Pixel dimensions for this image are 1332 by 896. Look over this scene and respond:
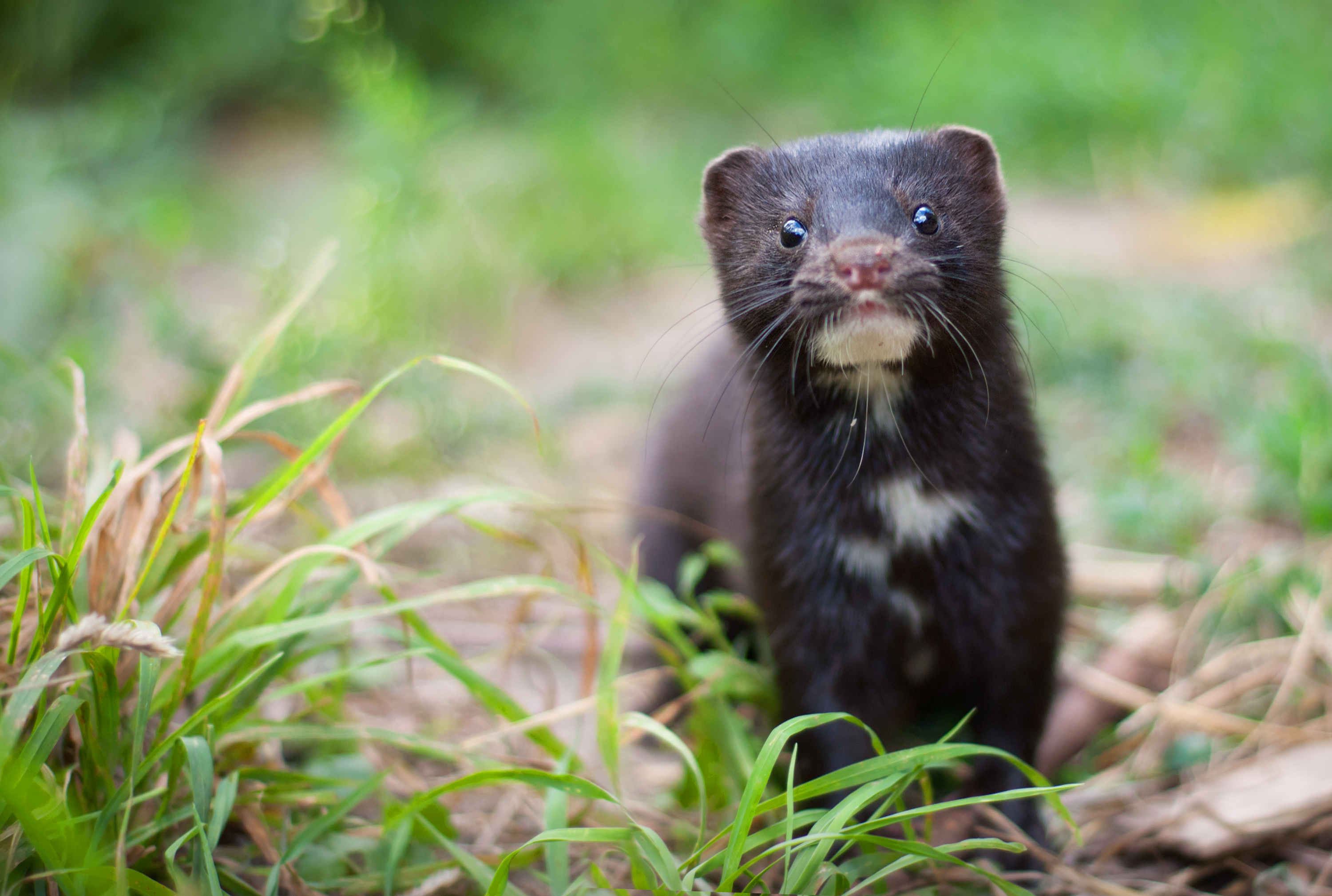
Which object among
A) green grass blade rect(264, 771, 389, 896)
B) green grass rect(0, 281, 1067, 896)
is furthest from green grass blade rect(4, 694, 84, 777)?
green grass blade rect(264, 771, 389, 896)

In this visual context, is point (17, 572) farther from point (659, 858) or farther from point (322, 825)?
point (659, 858)

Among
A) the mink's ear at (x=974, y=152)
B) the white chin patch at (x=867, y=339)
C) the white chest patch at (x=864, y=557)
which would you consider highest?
the mink's ear at (x=974, y=152)

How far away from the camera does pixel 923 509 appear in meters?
2.56

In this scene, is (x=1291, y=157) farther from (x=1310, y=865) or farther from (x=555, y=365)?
(x=1310, y=865)

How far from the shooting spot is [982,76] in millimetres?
8078

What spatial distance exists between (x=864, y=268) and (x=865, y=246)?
0.19 ft

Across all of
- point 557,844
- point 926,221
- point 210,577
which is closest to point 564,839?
point 557,844

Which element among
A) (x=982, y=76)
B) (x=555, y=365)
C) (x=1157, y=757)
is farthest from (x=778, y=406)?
(x=982, y=76)

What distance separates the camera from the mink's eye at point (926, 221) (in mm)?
2379

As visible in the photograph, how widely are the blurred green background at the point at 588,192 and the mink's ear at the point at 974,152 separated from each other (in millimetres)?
178

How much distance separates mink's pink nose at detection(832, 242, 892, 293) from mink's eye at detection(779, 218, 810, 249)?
0.91 ft

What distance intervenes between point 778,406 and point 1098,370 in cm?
284

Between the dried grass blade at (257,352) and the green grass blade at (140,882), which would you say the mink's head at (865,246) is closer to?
the dried grass blade at (257,352)

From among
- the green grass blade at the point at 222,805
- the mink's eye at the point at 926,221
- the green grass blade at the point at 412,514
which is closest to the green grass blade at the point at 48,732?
the green grass blade at the point at 222,805
